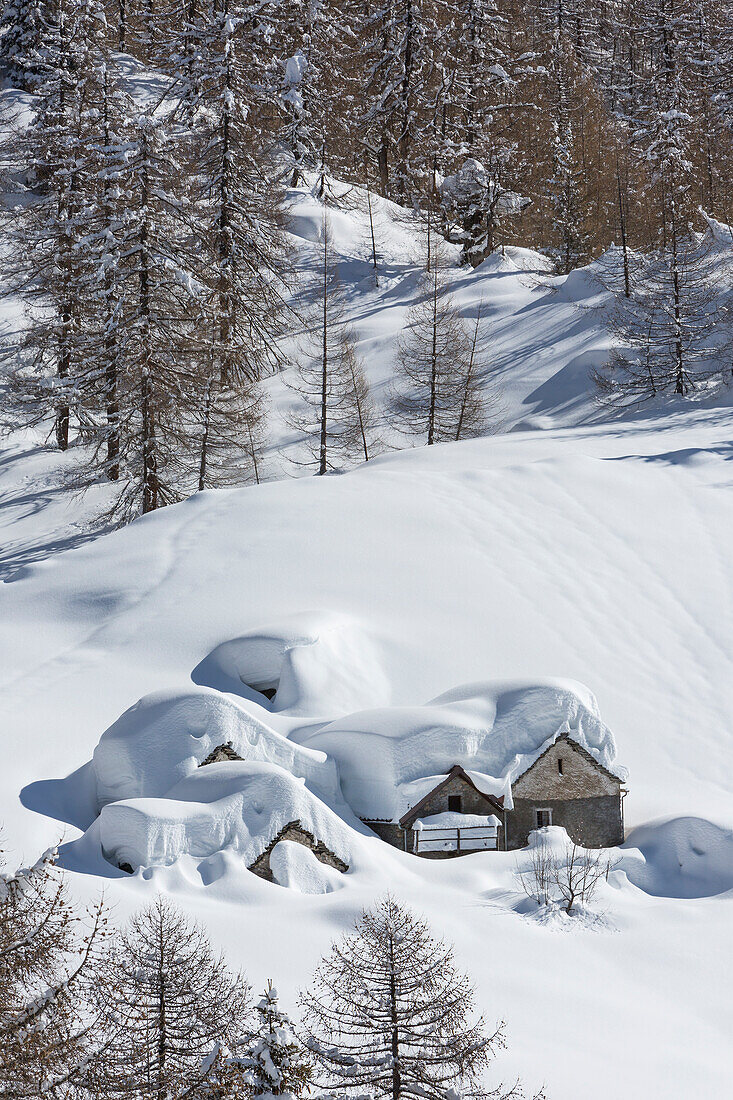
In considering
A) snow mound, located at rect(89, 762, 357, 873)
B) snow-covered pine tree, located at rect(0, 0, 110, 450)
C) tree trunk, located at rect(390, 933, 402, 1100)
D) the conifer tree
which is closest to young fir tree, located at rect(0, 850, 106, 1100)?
tree trunk, located at rect(390, 933, 402, 1100)

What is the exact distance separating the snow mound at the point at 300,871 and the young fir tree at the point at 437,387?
75.9 ft

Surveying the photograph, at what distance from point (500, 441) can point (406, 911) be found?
22.7m

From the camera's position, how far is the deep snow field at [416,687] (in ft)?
55.4

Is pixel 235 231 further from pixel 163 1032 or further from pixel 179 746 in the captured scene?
pixel 163 1032

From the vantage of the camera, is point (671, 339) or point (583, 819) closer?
point (583, 819)

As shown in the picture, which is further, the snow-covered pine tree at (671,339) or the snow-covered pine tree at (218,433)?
the snow-covered pine tree at (671,339)

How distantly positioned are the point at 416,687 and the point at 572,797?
4194mm

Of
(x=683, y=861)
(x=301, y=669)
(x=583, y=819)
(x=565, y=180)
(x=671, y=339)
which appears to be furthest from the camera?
(x=565, y=180)

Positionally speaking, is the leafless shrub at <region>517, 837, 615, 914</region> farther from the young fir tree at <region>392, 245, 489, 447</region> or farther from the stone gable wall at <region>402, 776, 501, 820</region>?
the young fir tree at <region>392, 245, 489, 447</region>

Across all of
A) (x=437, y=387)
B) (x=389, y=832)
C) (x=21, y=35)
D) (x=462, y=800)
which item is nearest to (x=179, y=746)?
(x=389, y=832)

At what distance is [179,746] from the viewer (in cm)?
2067

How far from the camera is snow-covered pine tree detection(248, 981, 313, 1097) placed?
28.4 ft

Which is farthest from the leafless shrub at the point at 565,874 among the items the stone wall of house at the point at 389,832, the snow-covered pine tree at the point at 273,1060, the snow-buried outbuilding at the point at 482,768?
the snow-covered pine tree at the point at 273,1060

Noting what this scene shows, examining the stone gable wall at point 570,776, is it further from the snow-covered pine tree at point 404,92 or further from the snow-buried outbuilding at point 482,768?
the snow-covered pine tree at point 404,92
